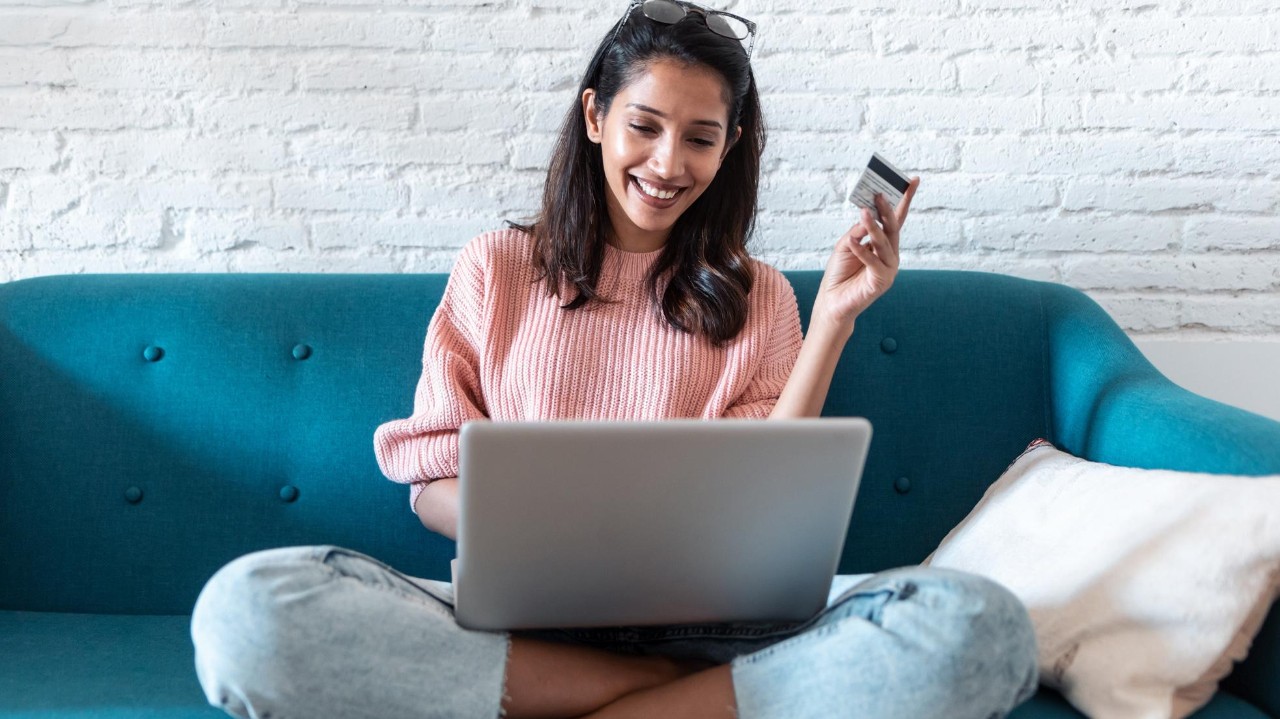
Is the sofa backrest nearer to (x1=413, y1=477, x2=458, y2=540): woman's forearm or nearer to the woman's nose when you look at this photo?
(x1=413, y1=477, x2=458, y2=540): woman's forearm

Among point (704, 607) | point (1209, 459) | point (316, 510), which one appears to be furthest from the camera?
point (316, 510)

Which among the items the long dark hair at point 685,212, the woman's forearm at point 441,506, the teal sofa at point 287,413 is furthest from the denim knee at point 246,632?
the long dark hair at point 685,212

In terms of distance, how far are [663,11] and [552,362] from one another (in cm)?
49

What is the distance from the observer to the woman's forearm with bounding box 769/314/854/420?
143 cm

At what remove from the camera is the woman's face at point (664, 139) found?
1.44 meters

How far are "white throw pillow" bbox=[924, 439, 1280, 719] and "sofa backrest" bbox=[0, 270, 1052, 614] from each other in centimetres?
35

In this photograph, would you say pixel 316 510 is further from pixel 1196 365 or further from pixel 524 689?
pixel 1196 365

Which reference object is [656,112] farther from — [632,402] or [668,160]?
[632,402]

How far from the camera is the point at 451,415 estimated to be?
1.42 m

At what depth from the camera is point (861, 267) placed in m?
1.45

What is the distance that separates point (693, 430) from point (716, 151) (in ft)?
2.13

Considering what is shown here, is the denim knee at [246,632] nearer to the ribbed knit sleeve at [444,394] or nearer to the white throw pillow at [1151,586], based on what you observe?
the ribbed knit sleeve at [444,394]

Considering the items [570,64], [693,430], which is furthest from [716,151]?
[693,430]

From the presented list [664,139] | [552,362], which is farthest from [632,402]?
[664,139]
